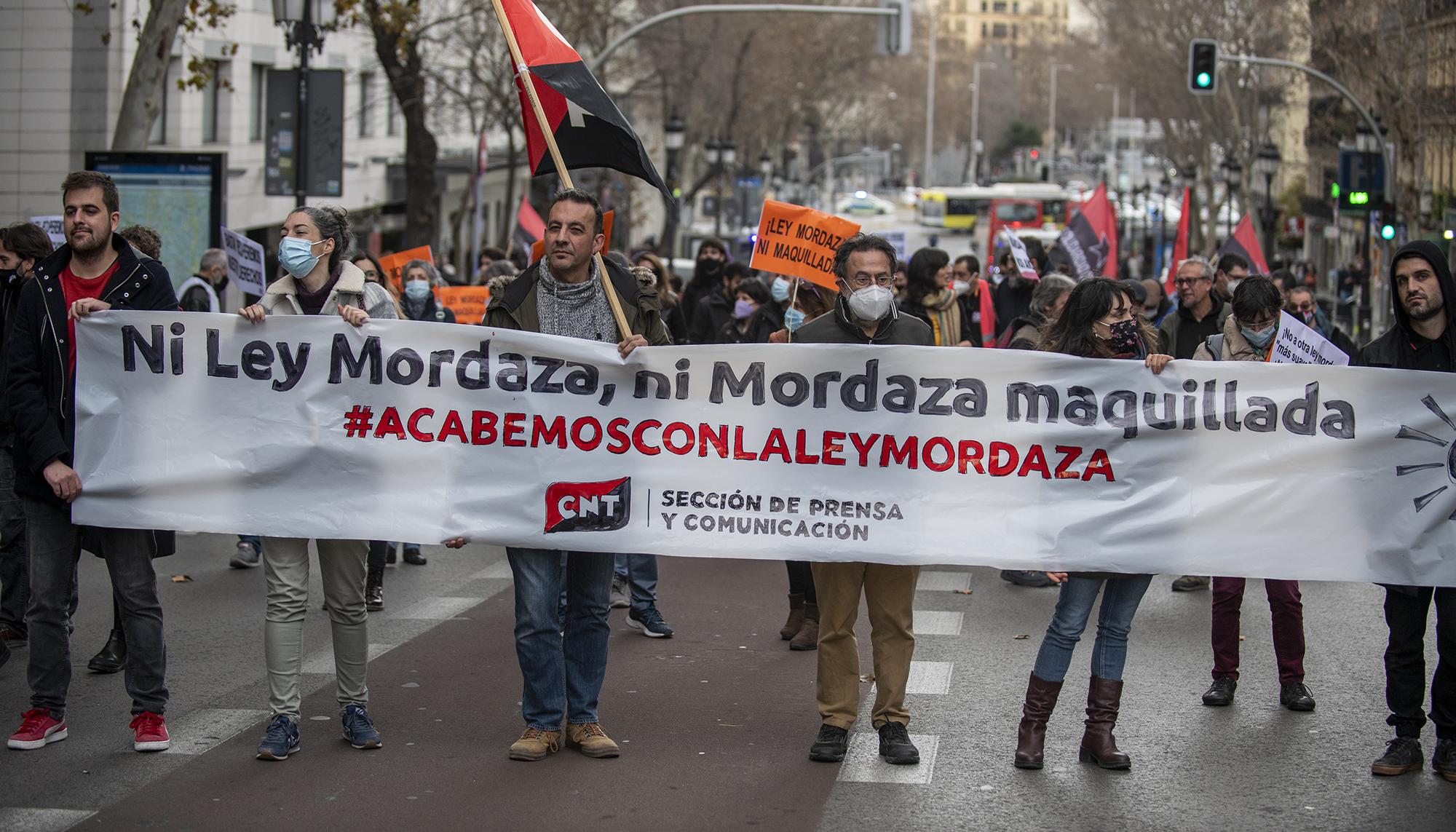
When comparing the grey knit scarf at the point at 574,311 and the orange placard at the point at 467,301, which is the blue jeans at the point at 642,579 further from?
the orange placard at the point at 467,301

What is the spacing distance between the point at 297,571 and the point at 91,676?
181 cm

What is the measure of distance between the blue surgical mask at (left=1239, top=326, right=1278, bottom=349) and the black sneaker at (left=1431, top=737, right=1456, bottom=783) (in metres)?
1.97

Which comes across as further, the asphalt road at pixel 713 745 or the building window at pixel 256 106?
the building window at pixel 256 106

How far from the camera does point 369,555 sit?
31.4 ft

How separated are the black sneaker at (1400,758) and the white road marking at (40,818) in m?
4.30

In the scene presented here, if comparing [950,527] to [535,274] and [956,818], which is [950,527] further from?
[535,274]

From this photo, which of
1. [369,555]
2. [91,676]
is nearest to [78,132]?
[369,555]

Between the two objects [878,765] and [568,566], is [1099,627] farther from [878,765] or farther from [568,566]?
[568,566]

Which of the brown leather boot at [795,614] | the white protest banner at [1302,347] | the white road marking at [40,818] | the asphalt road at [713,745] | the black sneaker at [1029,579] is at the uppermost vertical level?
the white protest banner at [1302,347]

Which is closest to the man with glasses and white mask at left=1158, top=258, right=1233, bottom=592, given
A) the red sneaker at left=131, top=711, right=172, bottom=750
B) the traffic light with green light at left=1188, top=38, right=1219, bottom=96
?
the red sneaker at left=131, top=711, right=172, bottom=750

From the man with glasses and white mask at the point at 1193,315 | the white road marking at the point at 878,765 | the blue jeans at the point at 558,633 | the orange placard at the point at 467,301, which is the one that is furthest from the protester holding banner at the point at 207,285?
the white road marking at the point at 878,765

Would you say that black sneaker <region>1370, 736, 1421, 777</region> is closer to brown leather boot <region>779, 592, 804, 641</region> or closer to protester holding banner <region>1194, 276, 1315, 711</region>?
protester holding banner <region>1194, 276, 1315, 711</region>

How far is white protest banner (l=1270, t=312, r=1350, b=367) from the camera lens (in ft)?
22.6

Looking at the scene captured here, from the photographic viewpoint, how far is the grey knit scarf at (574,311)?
21.4 feet
